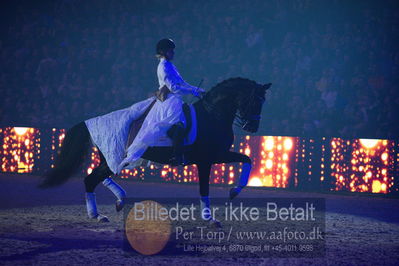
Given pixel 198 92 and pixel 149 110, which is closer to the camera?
pixel 198 92

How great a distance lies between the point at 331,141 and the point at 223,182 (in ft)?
7.83

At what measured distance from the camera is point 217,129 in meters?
6.45

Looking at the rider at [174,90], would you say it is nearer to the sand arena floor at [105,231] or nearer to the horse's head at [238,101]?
the horse's head at [238,101]

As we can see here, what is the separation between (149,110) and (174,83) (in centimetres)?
53

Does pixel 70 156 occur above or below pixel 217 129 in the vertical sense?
below

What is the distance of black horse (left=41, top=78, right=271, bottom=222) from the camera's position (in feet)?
20.6

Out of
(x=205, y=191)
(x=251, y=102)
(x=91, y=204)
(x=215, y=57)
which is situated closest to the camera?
(x=251, y=102)

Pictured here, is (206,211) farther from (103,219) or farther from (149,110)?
(149,110)

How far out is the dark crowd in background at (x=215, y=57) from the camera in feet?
41.0

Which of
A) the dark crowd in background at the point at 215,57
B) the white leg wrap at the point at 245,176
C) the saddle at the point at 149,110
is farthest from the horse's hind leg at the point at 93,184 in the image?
the dark crowd in background at the point at 215,57

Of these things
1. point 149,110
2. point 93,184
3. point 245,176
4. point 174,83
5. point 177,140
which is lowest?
point 93,184

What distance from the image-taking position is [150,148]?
6477 mm

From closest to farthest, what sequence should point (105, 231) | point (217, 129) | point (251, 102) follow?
point (105, 231), point (251, 102), point (217, 129)

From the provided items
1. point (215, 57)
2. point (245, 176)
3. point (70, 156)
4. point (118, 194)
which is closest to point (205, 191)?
point (245, 176)
